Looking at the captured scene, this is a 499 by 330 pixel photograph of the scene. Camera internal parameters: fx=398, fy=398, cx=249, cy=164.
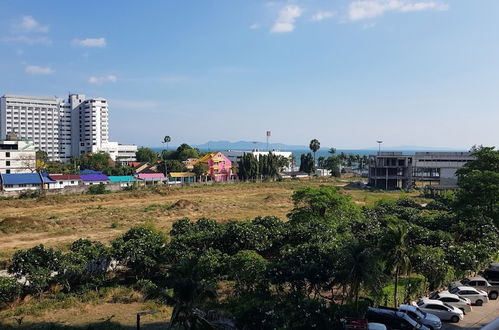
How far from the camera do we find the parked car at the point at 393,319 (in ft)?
60.6

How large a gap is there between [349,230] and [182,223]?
13702 millimetres

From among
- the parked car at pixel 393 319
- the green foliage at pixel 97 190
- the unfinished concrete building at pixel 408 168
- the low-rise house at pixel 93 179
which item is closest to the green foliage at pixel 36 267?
the parked car at pixel 393 319

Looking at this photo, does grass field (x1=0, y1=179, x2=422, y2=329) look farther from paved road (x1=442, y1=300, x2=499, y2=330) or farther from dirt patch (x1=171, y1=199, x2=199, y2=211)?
paved road (x1=442, y1=300, x2=499, y2=330)

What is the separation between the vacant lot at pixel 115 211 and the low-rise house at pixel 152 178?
18.4 metres

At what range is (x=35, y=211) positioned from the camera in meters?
56.7

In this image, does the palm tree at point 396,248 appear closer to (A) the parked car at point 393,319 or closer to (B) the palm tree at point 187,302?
(A) the parked car at point 393,319

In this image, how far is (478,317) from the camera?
21.4m

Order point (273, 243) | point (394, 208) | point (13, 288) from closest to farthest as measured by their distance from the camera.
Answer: point (13, 288) → point (273, 243) → point (394, 208)

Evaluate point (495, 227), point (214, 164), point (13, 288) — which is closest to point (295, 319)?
point (13, 288)

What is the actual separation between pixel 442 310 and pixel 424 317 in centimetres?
177

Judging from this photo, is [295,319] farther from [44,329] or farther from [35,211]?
[35,211]

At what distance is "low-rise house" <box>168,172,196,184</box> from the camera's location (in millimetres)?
106625

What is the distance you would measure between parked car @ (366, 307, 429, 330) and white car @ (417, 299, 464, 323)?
8.12 feet

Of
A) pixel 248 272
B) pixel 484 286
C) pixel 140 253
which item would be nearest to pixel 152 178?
pixel 140 253
